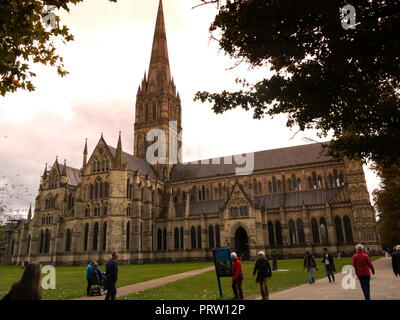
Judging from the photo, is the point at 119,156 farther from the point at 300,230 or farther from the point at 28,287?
the point at 28,287

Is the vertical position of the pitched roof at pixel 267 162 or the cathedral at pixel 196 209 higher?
the pitched roof at pixel 267 162

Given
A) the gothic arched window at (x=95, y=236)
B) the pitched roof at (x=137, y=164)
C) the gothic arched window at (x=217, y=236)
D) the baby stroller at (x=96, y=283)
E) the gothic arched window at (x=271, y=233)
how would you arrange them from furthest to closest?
the pitched roof at (x=137, y=164) < the gothic arched window at (x=95, y=236) < the gothic arched window at (x=217, y=236) < the gothic arched window at (x=271, y=233) < the baby stroller at (x=96, y=283)

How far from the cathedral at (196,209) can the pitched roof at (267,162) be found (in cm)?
18

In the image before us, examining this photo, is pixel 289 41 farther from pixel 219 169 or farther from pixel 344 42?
pixel 219 169

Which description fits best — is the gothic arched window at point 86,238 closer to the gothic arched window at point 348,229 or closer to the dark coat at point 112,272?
the gothic arched window at point 348,229

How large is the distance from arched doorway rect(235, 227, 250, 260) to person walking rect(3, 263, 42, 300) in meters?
44.3

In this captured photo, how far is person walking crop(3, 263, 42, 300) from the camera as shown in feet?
13.5

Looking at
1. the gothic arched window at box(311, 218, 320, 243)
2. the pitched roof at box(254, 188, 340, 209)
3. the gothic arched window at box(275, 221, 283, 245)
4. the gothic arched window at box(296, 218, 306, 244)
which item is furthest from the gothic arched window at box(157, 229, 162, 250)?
the gothic arched window at box(311, 218, 320, 243)

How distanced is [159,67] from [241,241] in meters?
44.0

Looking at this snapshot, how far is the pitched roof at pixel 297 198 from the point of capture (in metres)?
47.4

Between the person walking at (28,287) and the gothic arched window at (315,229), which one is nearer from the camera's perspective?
the person walking at (28,287)

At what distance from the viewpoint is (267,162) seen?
56.5 m

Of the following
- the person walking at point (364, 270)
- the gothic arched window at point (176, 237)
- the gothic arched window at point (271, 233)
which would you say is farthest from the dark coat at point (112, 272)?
the gothic arched window at point (176, 237)

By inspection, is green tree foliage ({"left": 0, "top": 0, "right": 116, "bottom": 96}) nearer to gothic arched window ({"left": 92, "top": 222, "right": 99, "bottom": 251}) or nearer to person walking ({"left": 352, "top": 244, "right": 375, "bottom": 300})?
person walking ({"left": 352, "top": 244, "right": 375, "bottom": 300})
